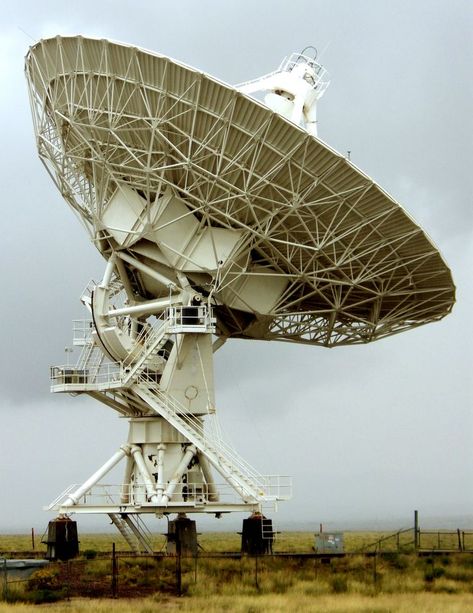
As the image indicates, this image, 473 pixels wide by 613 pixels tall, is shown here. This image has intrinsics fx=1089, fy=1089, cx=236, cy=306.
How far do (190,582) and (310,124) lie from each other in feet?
62.2

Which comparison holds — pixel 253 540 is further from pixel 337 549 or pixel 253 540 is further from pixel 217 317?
pixel 217 317

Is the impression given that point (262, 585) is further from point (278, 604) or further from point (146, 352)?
point (146, 352)

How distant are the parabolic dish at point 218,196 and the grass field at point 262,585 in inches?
394

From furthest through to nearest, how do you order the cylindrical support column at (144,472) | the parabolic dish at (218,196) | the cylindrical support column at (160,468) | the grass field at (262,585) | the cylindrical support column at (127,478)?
the cylindrical support column at (127,478), the cylindrical support column at (144,472), the cylindrical support column at (160,468), the parabolic dish at (218,196), the grass field at (262,585)

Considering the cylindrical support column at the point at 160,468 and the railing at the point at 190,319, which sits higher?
the railing at the point at 190,319

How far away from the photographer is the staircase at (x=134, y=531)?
39.7m

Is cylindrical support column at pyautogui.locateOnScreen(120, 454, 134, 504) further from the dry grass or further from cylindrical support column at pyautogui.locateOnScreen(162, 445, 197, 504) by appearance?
the dry grass

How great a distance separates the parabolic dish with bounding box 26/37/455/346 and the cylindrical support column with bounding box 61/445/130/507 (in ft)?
19.5

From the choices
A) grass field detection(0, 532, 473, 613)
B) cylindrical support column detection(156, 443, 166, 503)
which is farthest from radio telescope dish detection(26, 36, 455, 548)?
grass field detection(0, 532, 473, 613)

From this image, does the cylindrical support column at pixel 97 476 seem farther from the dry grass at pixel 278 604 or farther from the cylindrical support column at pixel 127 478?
the dry grass at pixel 278 604

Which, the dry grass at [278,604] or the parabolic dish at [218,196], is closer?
the dry grass at [278,604]

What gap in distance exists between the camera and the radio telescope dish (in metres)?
34.4

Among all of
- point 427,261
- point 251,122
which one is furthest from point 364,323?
point 251,122

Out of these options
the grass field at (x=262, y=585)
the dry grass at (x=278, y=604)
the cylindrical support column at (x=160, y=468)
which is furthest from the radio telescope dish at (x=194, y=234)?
the dry grass at (x=278, y=604)
